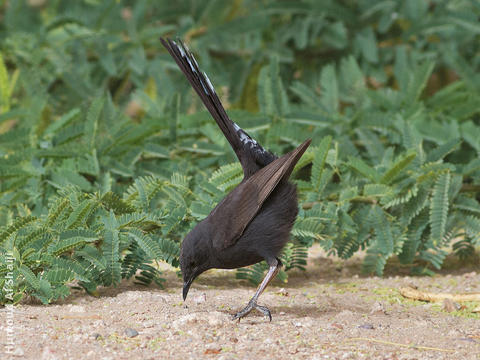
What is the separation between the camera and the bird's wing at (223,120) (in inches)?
152

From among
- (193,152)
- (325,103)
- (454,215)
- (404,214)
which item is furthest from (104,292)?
(325,103)

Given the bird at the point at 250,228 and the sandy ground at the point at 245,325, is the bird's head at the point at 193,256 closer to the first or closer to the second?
the bird at the point at 250,228

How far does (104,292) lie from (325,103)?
2901 mm

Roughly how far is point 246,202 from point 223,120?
61 centimetres

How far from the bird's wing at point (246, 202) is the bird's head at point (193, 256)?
0.08m

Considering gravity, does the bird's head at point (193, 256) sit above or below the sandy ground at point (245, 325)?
above

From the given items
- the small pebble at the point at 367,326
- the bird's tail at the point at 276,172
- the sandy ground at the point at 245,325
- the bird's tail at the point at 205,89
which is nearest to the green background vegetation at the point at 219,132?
the sandy ground at the point at 245,325

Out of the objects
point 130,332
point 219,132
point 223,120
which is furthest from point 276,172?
point 219,132

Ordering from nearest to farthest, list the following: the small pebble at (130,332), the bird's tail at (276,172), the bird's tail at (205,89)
A: the small pebble at (130,332) < the bird's tail at (276,172) < the bird's tail at (205,89)

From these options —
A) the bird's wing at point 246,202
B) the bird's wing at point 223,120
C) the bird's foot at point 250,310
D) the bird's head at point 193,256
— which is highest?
the bird's wing at point 223,120

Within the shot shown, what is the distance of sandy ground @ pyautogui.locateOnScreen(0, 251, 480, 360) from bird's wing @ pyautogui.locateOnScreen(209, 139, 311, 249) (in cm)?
41

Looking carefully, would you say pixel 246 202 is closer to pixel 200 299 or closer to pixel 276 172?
pixel 276 172

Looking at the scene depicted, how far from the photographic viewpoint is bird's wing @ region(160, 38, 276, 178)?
12.7 feet

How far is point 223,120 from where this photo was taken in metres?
3.95
